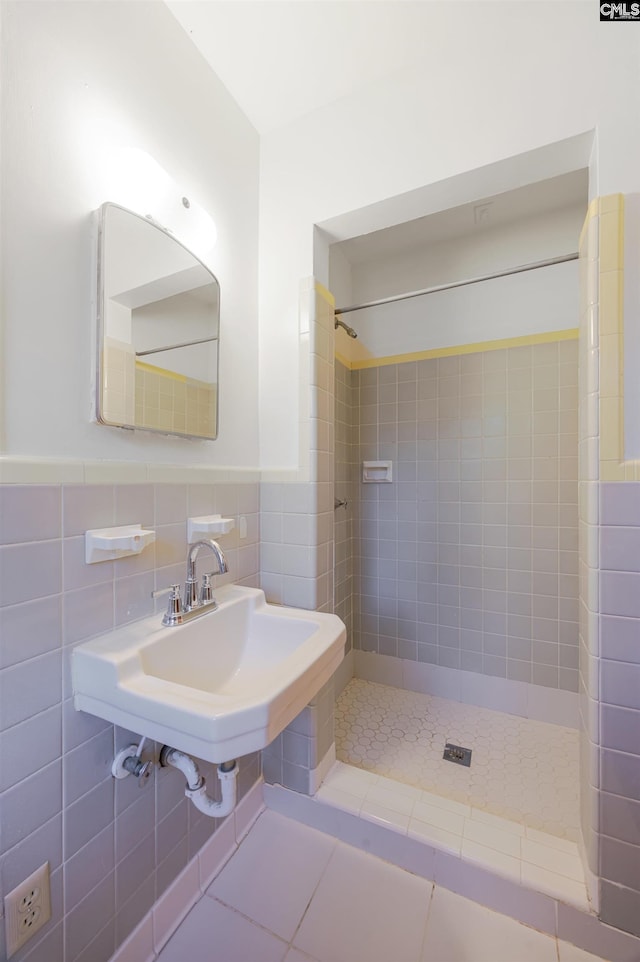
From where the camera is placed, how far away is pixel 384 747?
164 cm

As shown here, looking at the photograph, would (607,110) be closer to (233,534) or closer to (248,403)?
(248,403)

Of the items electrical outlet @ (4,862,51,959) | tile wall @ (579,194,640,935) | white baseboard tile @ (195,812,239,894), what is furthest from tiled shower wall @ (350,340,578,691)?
electrical outlet @ (4,862,51,959)

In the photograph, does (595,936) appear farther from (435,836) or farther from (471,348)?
Answer: (471,348)

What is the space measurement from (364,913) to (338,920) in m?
0.08

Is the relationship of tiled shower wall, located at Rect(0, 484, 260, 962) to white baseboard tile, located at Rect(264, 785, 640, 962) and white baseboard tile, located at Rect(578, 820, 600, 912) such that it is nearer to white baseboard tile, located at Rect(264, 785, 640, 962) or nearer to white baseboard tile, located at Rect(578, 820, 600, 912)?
white baseboard tile, located at Rect(264, 785, 640, 962)

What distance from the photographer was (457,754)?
162cm

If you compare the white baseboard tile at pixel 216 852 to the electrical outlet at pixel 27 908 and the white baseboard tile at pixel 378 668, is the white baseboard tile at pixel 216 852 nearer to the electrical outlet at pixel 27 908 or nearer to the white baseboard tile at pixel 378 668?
the electrical outlet at pixel 27 908

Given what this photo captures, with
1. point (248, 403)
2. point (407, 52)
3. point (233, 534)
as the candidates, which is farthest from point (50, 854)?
point (407, 52)

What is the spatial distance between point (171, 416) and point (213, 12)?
46.1 inches

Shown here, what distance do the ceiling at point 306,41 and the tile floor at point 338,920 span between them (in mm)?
2528

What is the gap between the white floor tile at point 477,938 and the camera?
0.95 m

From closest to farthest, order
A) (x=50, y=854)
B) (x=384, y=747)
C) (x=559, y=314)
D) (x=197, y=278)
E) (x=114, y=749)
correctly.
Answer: (x=50, y=854) → (x=114, y=749) → (x=197, y=278) → (x=384, y=747) → (x=559, y=314)

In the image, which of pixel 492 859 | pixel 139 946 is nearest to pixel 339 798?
pixel 492 859

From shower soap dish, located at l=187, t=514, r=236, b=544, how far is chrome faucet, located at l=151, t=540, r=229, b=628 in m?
0.09
